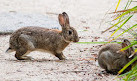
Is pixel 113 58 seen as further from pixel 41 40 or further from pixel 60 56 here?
pixel 41 40

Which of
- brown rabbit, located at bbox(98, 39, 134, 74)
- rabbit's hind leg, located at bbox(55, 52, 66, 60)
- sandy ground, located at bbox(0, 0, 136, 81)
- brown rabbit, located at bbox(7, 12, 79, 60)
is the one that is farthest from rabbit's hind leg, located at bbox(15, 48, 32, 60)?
brown rabbit, located at bbox(98, 39, 134, 74)

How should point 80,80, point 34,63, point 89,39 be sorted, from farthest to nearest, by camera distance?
point 89,39
point 34,63
point 80,80

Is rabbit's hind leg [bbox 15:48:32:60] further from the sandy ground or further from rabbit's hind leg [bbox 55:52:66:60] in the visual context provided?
rabbit's hind leg [bbox 55:52:66:60]

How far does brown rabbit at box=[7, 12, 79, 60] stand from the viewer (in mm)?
5969

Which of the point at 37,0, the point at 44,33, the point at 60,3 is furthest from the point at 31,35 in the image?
the point at 37,0

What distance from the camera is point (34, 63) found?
553 cm

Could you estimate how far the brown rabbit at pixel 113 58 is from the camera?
4.64m

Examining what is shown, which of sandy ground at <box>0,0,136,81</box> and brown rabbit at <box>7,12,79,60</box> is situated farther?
brown rabbit at <box>7,12,79,60</box>

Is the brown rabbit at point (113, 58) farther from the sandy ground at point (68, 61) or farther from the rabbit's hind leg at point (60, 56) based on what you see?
the rabbit's hind leg at point (60, 56)

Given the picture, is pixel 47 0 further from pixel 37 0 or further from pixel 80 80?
pixel 80 80

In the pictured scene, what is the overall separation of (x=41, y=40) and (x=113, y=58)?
184 cm

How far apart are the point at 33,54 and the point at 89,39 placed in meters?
1.43

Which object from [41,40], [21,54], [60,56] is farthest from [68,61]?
[21,54]

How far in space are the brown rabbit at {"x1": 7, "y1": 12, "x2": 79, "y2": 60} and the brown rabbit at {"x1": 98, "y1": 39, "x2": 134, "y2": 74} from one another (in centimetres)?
117
